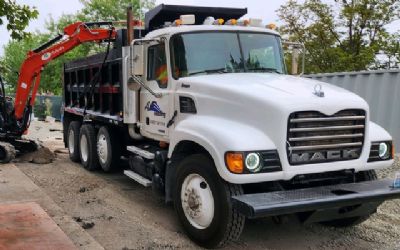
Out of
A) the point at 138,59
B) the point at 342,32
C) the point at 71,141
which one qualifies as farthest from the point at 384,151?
the point at 342,32

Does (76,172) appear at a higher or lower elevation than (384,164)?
A: lower

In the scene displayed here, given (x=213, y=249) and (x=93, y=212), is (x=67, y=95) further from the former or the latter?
(x=213, y=249)

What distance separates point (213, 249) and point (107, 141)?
4.13 meters

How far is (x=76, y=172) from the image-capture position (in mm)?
9500

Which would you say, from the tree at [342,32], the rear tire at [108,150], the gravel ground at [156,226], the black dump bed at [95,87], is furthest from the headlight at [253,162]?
the tree at [342,32]

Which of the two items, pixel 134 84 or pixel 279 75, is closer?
pixel 279 75

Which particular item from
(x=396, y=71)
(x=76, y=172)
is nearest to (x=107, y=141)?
(x=76, y=172)

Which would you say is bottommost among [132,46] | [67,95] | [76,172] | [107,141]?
[76,172]

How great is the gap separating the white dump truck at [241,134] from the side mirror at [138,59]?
0.05ft

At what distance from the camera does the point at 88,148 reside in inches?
372

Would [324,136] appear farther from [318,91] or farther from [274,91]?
[274,91]

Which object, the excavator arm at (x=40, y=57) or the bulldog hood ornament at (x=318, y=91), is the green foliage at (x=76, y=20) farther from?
the bulldog hood ornament at (x=318, y=91)

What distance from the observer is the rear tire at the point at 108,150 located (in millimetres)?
8555

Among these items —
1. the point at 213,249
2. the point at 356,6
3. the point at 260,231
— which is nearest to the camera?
the point at 213,249
